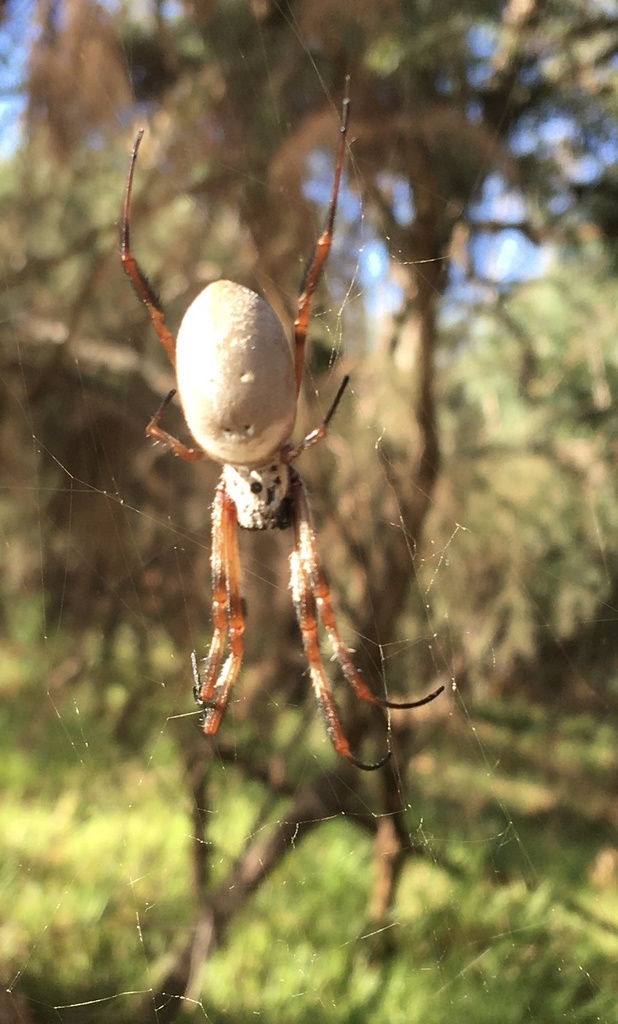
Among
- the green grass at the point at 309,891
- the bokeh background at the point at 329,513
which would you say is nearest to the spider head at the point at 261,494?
the bokeh background at the point at 329,513

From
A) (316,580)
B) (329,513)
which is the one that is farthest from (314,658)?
(329,513)

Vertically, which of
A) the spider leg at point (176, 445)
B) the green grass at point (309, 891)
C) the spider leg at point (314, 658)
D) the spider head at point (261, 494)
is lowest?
the green grass at point (309, 891)

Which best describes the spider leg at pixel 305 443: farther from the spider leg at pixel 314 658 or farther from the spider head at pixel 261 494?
the spider leg at pixel 314 658

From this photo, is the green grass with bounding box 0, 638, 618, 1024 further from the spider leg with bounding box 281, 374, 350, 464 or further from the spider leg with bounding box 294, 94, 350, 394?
the spider leg with bounding box 294, 94, 350, 394

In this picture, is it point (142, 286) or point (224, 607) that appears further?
point (224, 607)

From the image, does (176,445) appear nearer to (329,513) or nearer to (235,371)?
(235,371)

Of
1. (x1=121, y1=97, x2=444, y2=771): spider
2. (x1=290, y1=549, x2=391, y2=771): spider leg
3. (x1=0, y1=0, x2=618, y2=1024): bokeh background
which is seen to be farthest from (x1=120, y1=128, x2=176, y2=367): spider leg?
(x1=0, y1=0, x2=618, y2=1024): bokeh background

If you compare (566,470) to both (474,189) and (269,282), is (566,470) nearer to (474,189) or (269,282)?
(474,189)
